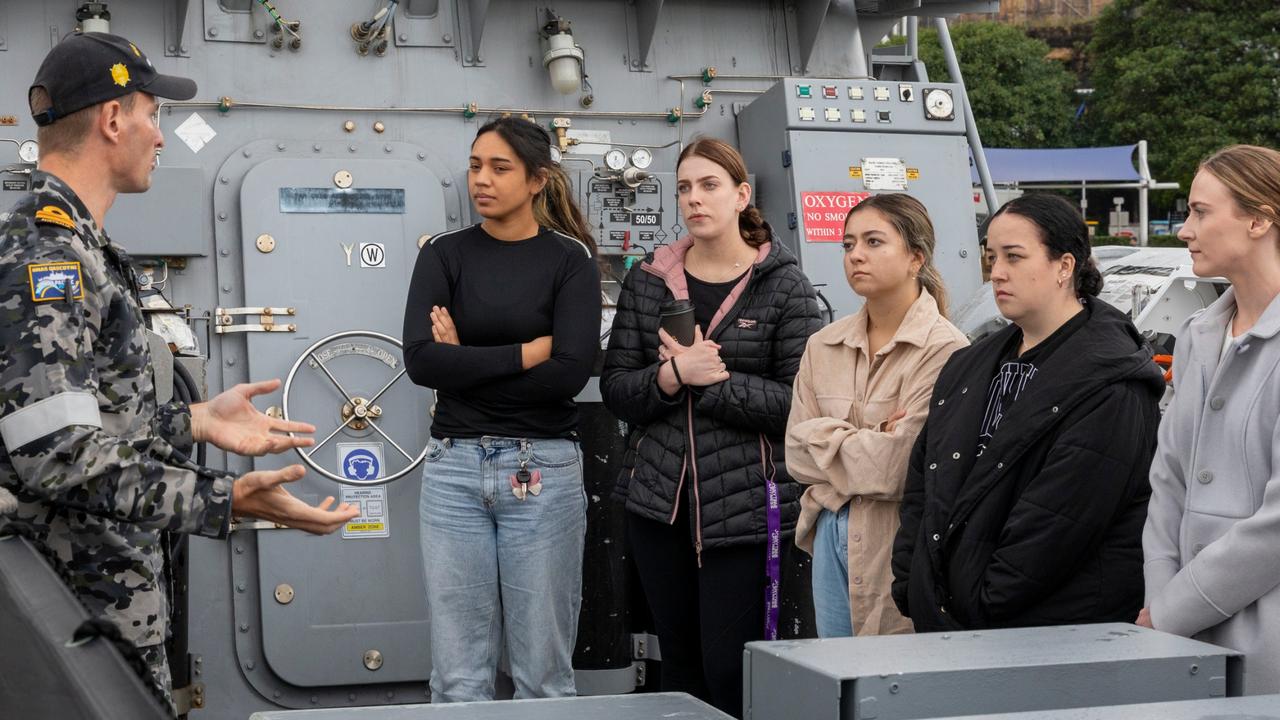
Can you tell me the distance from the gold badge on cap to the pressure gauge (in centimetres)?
406

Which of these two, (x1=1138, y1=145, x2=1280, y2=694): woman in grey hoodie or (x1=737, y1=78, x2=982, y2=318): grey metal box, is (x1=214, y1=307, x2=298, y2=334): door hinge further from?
(x1=1138, y1=145, x2=1280, y2=694): woman in grey hoodie

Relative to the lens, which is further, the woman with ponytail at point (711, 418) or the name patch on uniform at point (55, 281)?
the woman with ponytail at point (711, 418)

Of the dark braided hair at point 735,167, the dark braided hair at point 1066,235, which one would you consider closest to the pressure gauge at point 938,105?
the dark braided hair at point 735,167

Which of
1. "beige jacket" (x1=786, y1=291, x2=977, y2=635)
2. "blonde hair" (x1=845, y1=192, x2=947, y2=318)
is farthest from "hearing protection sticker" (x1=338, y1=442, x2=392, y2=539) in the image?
"blonde hair" (x1=845, y1=192, x2=947, y2=318)

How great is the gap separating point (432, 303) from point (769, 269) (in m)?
1.01

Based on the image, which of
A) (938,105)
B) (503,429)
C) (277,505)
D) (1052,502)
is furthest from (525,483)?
(938,105)

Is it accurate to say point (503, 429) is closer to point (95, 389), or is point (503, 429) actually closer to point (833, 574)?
point (833, 574)

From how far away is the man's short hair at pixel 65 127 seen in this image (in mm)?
2549

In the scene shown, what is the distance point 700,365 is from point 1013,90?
42736mm

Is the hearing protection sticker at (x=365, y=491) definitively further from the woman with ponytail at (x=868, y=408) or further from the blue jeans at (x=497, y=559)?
the woman with ponytail at (x=868, y=408)

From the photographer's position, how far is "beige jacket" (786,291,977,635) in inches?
136

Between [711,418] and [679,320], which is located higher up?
[679,320]

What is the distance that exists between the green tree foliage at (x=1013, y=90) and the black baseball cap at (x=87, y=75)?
42080 mm

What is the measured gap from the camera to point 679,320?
3.92 m
